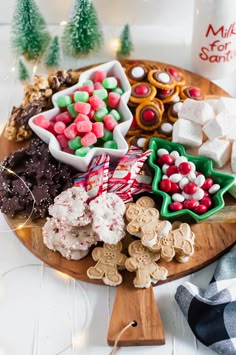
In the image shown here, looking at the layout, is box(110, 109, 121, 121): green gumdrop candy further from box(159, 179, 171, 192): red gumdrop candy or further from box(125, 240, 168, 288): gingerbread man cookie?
box(125, 240, 168, 288): gingerbread man cookie

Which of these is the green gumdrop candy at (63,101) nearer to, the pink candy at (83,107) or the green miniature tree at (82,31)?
the pink candy at (83,107)

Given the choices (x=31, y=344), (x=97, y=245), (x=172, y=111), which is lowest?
(x=31, y=344)

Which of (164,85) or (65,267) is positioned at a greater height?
(164,85)

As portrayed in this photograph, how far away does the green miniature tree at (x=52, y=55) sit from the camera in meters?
1.65

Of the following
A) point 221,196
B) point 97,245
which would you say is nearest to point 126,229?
point 97,245

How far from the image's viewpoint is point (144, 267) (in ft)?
4.18

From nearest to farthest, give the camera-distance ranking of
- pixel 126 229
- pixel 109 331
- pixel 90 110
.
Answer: pixel 109 331 < pixel 126 229 < pixel 90 110

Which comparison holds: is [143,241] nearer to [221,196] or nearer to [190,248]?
[190,248]

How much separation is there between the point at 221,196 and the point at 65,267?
368 mm

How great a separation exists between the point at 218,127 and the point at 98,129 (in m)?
0.27

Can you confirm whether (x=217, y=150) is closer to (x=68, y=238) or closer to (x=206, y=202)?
(x=206, y=202)

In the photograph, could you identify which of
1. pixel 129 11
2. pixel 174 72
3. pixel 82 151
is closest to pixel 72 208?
pixel 82 151

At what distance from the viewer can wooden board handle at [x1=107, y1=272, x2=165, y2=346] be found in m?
1.22

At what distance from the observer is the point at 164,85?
59.9 inches
